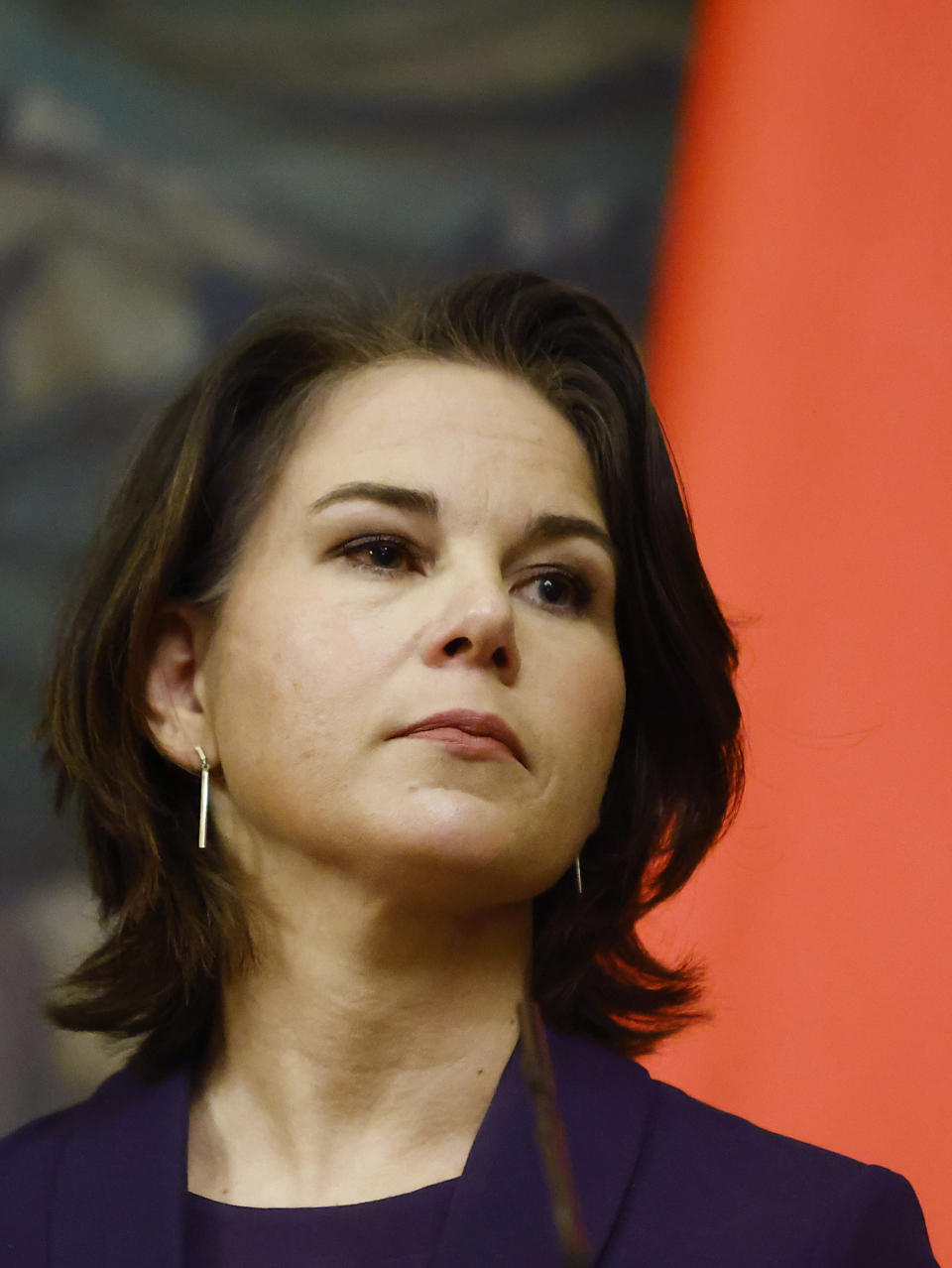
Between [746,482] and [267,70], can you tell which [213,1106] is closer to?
[746,482]

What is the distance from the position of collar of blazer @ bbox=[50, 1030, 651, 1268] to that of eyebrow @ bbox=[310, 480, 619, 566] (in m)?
0.43

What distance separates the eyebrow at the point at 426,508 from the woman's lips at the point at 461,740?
8.0 inches

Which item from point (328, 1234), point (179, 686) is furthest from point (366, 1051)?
point (179, 686)

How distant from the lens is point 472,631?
1.26 meters

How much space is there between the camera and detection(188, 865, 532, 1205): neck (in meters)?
1.31

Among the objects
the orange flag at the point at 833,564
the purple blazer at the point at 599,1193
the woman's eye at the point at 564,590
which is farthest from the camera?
the orange flag at the point at 833,564

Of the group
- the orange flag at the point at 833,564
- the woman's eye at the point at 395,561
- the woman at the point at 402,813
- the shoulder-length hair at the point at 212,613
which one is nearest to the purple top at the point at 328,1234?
the woman at the point at 402,813

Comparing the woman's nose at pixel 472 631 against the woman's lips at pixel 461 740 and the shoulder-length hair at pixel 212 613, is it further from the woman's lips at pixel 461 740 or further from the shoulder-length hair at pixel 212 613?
the shoulder-length hair at pixel 212 613

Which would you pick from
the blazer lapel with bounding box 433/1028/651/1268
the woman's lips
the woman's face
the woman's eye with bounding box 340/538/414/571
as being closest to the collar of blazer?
the blazer lapel with bounding box 433/1028/651/1268

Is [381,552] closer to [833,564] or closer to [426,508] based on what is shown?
[426,508]

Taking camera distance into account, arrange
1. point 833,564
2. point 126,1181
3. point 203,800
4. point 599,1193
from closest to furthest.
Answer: point 599,1193, point 126,1181, point 203,800, point 833,564

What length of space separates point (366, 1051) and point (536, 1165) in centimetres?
18

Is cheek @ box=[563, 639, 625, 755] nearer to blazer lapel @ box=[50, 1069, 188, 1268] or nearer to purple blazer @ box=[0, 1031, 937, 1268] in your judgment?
purple blazer @ box=[0, 1031, 937, 1268]

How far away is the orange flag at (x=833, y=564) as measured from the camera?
1.70 metres
